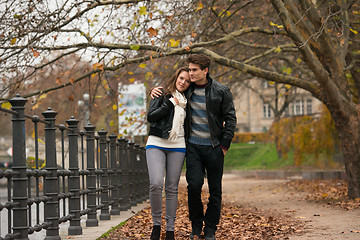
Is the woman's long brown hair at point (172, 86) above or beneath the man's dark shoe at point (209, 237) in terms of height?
above

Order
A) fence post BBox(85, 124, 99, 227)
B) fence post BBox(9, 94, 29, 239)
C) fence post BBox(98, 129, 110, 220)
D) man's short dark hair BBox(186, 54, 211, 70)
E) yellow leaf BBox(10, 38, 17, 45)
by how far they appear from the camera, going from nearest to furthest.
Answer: fence post BBox(9, 94, 29, 239)
man's short dark hair BBox(186, 54, 211, 70)
fence post BBox(85, 124, 99, 227)
fence post BBox(98, 129, 110, 220)
yellow leaf BBox(10, 38, 17, 45)

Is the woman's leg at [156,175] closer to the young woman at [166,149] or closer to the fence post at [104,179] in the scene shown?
the young woman at [166,149]

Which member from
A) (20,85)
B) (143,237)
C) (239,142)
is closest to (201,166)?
(143,237)

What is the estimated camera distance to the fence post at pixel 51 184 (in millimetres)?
6723

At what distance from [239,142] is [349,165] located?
5613 cm

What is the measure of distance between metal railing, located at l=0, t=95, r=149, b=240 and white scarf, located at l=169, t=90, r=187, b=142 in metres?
1.38

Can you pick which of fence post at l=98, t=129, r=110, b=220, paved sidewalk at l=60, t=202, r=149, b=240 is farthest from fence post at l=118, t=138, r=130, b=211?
fence post at l=98, t=129, r=110, b=220

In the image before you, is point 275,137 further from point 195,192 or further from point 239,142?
point 239,142

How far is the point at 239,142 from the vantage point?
6906 cm

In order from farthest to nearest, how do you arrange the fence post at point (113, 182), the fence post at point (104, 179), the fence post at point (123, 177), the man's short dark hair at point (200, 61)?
the fence post at point (123, 177), the fence post at point (113, 182), the fence post at point (104, 179), the man's short dark hair at point (200, 61)

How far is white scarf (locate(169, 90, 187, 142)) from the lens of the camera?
20.8ft

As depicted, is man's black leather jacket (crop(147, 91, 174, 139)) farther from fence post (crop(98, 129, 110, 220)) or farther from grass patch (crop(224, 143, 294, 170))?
grass patch (crop(224, 143, 294, 170))

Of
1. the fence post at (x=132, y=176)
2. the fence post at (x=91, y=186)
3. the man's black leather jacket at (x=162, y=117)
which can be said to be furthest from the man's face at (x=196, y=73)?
the fence post at (x=132, y=176)

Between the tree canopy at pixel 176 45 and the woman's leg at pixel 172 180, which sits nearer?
the woman's leg at pixel 172 180
